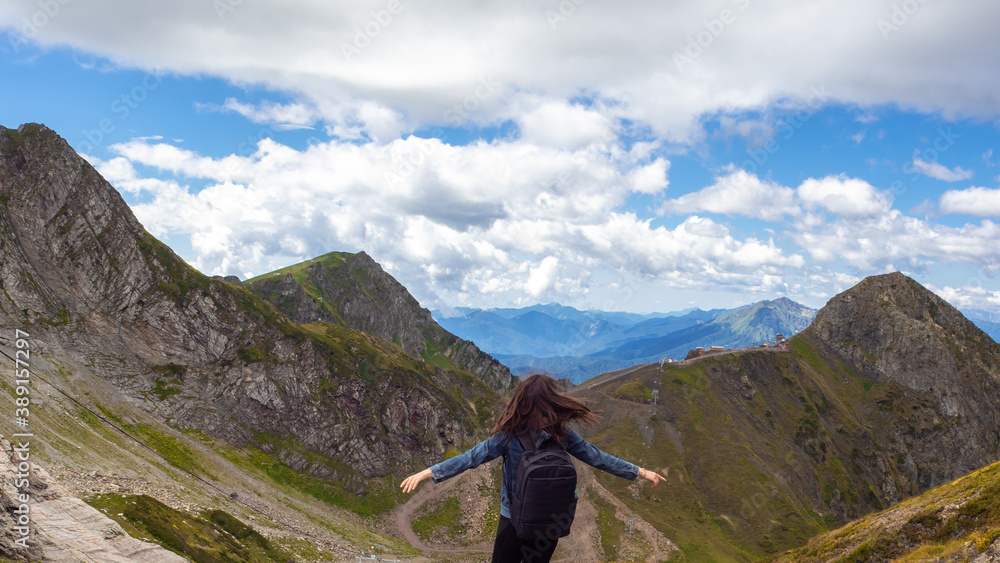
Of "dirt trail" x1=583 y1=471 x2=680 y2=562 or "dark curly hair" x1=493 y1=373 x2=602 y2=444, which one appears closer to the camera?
"dark curly hair" x1=493 y1=373 x2=602 y2=444

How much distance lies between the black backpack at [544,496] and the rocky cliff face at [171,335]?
108588 millimetres

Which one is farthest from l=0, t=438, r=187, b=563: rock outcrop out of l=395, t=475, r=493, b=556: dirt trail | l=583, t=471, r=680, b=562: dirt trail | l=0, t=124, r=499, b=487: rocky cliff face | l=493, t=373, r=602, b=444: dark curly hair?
l=583, t=471, r=680, b=562: dirt trail

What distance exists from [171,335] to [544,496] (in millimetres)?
120713

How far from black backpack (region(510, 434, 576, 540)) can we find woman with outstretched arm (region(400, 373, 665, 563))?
477 millimetres

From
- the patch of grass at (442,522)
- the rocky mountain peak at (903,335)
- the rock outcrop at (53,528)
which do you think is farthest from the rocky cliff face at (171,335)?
the rocky mountain peak at (903,335)

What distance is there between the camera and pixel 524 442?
7000 millimetres

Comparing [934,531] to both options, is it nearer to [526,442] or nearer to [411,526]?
[526,442]

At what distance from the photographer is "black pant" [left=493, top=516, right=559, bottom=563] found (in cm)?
686

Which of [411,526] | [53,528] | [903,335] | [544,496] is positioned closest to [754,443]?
[903,335]

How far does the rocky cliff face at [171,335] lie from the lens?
301 ft

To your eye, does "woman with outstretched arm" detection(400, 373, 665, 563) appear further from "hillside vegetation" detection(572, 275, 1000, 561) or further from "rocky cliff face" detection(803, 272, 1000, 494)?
"rocky cliff face" detection(803, 272, 1000, 494)

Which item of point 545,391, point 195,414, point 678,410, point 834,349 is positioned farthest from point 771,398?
point 545,391

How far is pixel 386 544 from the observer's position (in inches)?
3558

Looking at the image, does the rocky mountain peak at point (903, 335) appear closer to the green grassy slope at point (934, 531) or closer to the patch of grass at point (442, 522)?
the patch of grass at point (442, 522)
